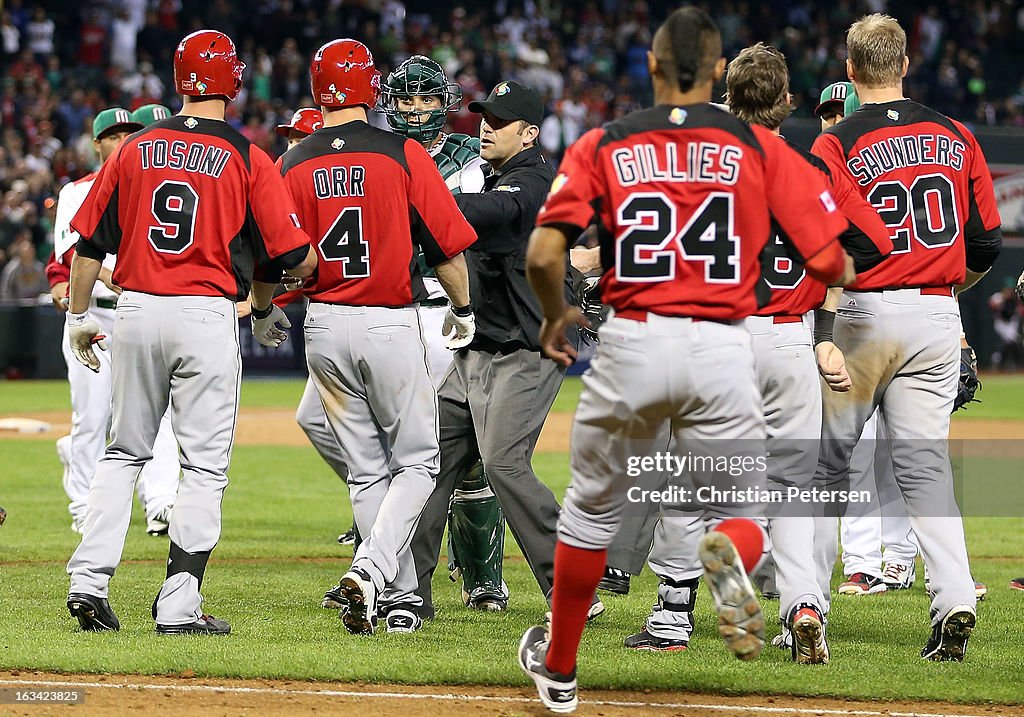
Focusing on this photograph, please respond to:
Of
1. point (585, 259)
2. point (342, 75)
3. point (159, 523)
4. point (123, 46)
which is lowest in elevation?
point (159, 523)

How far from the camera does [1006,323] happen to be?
82.6ft

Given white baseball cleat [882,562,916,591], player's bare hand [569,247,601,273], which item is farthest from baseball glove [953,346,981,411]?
player's bare hand [569,247,601,273]

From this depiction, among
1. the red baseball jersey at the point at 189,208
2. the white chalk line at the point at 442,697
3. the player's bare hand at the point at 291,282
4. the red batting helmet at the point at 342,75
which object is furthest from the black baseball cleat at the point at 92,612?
the red batting helmet at the point at 342,75

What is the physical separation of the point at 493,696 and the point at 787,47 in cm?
2728

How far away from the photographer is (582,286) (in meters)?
7.04

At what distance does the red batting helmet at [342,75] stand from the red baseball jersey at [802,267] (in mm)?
1924

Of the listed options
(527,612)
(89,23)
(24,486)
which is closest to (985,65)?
(89,23)

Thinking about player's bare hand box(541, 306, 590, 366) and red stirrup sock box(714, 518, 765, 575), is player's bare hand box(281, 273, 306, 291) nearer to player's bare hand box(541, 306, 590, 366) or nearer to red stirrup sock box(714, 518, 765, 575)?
player's bare hand box(541, 306, 590, 366)

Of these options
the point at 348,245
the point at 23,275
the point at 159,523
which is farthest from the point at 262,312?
the point at 23,275

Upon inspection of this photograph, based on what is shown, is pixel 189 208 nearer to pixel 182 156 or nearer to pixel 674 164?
pixel 182 156

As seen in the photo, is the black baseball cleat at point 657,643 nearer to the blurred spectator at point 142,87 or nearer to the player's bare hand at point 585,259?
the player's bare hand at point 585,259

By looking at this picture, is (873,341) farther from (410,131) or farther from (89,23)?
(89,23)

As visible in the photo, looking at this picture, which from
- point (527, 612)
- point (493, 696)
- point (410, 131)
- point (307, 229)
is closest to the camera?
point (493, 696)

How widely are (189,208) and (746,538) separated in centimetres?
282
